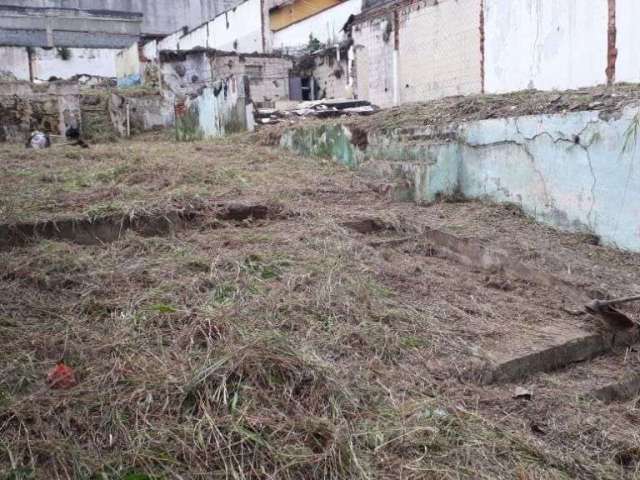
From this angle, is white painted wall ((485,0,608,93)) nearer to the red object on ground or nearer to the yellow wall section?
the red object on ground

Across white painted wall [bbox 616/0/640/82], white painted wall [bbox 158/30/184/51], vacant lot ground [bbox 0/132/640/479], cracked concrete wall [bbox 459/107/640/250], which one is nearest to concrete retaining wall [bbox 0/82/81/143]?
vacant lot ground [bbox 0/132/640/479]

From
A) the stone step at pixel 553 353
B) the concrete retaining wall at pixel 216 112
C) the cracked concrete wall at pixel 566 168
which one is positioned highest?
the concrete retaining wall at pixel 216 112

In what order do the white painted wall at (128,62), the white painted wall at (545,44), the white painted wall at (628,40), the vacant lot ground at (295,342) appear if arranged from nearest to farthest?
the vacant lot ground at (295,342) → the white painted wall at (628,40) → the white painted wall at (545,44) → the white painted wall at (128,62)

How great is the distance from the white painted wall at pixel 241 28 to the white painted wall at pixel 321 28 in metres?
0.96

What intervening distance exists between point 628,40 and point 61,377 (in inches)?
363

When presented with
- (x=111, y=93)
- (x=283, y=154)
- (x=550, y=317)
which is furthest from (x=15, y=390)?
(x=111, y=93)

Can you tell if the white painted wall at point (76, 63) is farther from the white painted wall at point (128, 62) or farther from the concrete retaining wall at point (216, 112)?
the concrete retaining wall at point (216, 112)

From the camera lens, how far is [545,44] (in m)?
10.0

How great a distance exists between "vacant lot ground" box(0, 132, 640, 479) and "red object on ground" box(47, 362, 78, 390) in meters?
0.04

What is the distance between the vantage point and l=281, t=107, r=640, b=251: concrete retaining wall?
474 centimetres

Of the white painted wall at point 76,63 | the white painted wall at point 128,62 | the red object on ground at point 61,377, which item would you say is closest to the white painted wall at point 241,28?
the white painted wall at point 128,62

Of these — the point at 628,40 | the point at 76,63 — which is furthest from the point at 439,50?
the point at 76,63

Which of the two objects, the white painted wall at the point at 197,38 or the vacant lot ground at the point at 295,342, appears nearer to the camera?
the vacant lot ground at the point at 295,342

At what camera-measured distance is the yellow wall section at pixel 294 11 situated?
74.3 feet
